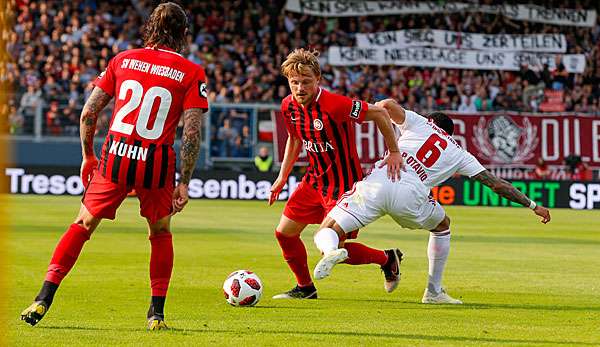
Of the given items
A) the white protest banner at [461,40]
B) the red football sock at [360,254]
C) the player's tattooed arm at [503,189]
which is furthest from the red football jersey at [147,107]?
the white protest banner at [461,40]

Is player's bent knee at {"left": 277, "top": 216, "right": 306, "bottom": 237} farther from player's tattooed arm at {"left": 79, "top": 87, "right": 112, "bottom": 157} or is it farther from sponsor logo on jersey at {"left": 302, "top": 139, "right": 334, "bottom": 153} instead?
player's tattooed arm at {"left": 79, "top": 87, "right": 112, "bottom": 157}

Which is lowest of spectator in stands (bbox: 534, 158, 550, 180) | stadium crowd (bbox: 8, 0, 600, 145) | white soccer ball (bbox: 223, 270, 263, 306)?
white soccer ball (bbox: 223, 270, 263, 306)

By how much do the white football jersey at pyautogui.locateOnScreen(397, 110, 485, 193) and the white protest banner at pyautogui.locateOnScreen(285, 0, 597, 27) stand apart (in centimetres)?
2607

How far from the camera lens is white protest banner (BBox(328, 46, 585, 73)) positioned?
3384cm

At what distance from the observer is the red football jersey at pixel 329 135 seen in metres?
9.02

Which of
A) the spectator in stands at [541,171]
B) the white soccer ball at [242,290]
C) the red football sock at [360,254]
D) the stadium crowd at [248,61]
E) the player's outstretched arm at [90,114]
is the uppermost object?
the stadium crowd at [248,61]

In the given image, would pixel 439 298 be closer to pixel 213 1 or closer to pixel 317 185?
pixel 317 185

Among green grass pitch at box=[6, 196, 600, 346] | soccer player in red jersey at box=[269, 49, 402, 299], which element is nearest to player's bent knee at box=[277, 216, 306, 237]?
soccer player in red jersey at box=[269, 49, 402, 299]

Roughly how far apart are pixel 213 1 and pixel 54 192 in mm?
9711

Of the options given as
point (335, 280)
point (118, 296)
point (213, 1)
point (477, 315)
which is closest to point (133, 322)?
point (118, 296)

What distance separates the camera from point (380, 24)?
118ft

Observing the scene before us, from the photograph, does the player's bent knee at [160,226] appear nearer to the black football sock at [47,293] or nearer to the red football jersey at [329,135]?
the black football sock at [47,293]

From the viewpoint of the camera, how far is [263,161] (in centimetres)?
2823

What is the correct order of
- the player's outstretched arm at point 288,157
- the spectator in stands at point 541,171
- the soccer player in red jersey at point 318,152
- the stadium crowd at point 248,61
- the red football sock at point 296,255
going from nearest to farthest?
1. the soccer player in red jersey at point 318,152
2. the player's outstretched arm at point 288,157
3. the red football sock at point 296,255
4. the stadium crowd at point 248,61
5. the spectator in stands at point 541,171
